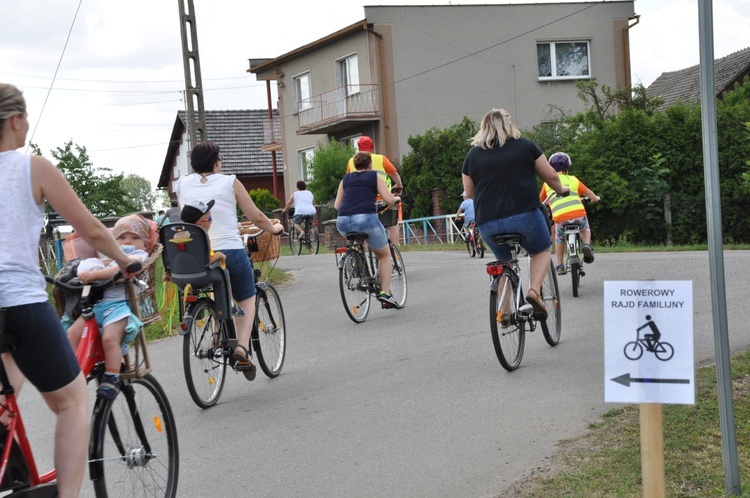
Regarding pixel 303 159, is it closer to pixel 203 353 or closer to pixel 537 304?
pixel 537 304

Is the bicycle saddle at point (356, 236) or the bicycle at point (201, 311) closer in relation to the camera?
the bicycle at point (201, 311)

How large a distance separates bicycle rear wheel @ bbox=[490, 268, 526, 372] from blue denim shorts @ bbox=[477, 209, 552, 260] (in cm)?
30

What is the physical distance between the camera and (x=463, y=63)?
3650 centimetres

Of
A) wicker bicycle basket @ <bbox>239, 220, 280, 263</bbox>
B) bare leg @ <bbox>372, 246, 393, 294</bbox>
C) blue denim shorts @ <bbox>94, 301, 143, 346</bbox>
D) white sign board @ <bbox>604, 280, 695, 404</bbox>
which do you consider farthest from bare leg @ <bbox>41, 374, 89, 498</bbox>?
bare leg @ <bbox>372, 246, 393, 294</bbox>

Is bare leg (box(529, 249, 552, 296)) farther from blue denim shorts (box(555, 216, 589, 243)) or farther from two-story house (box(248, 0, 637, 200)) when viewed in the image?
two-story house (box(248, 0, 637, 200))

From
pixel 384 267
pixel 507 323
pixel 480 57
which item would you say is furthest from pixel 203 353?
pixel 480 57

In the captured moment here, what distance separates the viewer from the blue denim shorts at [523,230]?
27.3 feet

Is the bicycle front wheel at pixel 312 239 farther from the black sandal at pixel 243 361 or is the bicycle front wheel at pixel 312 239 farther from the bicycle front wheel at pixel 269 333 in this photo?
the black sandal at pixel 243 361

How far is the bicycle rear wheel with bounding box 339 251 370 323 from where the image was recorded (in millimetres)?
11461

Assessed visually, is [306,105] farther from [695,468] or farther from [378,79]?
[695,468]

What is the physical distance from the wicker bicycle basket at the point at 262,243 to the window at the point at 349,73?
27032mm

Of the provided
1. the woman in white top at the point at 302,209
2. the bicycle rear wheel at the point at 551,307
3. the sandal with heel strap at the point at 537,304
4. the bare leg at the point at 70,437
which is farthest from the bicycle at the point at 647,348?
the woman in white top at the point at 302,209

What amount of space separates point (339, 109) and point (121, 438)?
1308 inches

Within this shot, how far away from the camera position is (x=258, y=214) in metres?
7.79
